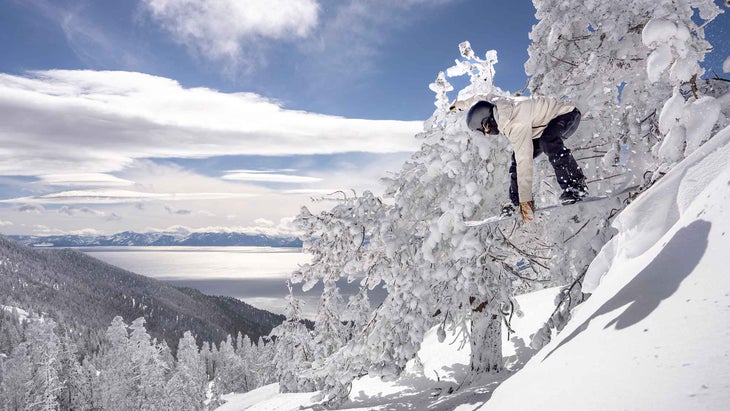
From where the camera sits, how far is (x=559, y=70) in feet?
21.5

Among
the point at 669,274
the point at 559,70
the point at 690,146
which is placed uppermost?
the point at 559,70

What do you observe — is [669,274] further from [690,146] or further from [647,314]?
[690,146]

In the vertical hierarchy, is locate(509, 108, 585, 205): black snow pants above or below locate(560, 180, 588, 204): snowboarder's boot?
above

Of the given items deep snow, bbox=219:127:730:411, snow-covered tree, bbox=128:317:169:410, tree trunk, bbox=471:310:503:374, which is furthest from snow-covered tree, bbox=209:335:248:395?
deep snow, bbox=219:127:730:411

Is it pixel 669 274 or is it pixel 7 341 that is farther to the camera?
pixel 7 341

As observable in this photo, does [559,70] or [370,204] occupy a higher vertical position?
[559,70]

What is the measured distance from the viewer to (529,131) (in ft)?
16.0

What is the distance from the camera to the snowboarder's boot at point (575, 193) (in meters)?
5.03

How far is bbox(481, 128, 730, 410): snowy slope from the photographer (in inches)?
82.3

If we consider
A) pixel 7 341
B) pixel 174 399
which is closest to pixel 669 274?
pixel 174 399

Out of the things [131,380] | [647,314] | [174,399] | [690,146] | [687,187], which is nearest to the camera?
[647,314]

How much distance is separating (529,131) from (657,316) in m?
2.75

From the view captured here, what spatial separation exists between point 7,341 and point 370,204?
131 m

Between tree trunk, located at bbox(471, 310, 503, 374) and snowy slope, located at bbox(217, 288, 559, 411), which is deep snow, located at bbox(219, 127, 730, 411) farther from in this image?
tree trunk, located at bbox(471, 310, 503, 374)
